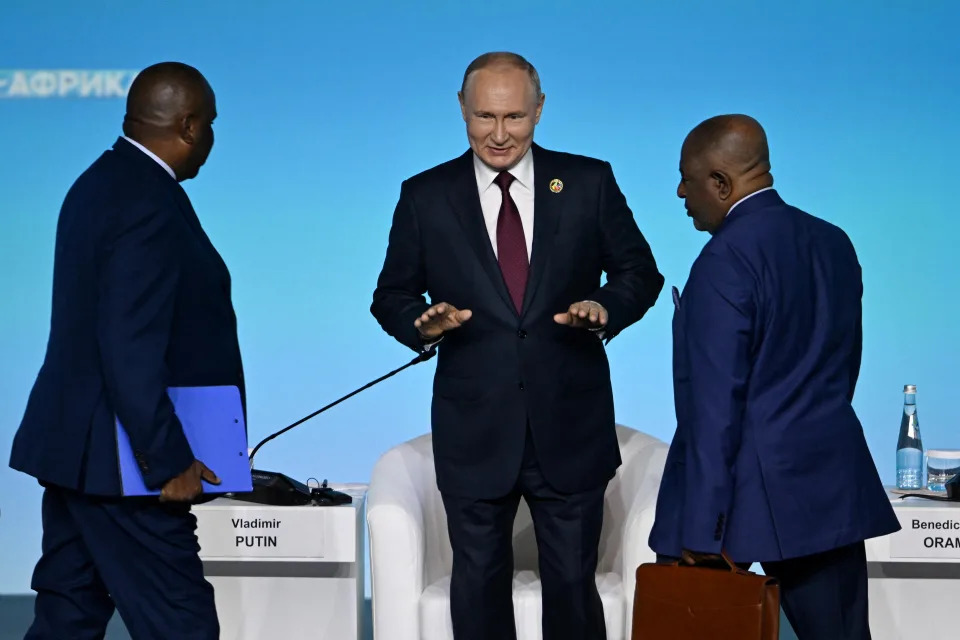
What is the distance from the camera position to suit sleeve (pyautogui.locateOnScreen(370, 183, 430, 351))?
321 cm

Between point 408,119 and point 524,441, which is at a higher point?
point 408,119

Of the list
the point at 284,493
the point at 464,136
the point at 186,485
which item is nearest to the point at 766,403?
the point at 186,485

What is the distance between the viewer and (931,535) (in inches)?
146

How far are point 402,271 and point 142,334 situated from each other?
83cm

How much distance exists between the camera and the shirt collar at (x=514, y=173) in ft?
10.6

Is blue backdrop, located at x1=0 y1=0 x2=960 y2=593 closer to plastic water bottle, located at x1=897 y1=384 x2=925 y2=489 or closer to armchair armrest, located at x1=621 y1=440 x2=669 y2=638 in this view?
plastic water bottle, located at x1=897 y1=384 x2=925 y2=489

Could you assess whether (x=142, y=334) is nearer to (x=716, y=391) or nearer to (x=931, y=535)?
(x=716, y=391)

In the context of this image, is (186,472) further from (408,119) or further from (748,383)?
(408,119)

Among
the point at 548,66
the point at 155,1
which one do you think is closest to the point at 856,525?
the point at 548,66

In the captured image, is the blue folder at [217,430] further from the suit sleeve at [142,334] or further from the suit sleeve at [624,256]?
the suit sleeve at [624,256]

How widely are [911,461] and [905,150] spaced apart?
1.22 metres

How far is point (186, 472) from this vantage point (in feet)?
8.67

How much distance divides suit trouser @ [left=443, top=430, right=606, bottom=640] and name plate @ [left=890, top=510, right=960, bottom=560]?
3.27ft

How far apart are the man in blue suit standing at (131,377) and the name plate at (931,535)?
6.49 feet
